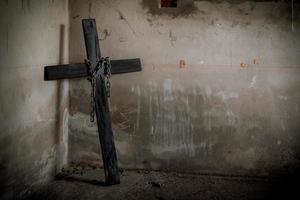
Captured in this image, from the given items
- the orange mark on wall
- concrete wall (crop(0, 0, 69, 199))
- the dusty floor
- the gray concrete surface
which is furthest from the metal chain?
the orange mark on wall

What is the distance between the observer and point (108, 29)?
4004 millimetres

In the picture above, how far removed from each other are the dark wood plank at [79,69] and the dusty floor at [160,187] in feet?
4.34

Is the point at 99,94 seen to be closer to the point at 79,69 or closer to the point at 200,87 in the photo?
the point at 79,69

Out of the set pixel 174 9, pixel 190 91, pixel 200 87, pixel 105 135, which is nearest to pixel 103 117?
pixel 105 135

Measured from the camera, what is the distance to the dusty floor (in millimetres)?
3416

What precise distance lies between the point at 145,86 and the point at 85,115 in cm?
95

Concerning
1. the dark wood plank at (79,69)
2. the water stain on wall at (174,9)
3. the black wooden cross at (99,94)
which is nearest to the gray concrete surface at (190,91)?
the water stain on wall at (174,9)

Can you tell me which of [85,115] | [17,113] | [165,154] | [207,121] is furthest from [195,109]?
[17,113]

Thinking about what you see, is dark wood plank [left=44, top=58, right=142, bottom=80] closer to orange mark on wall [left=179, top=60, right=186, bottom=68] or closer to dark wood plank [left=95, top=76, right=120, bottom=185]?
dark wood plank [left=95, top=76, right=120, bottom=185]

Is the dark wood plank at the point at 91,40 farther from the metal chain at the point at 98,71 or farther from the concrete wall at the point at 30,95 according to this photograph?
the concrete wall at the point at 30,95

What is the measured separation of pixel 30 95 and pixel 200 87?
84.9 inches

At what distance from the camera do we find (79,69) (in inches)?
145

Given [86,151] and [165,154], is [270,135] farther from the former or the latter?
[86,151]

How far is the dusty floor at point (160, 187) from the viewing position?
3416 millimetres
